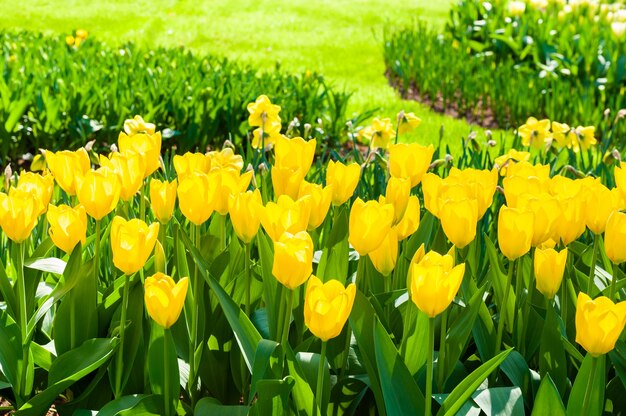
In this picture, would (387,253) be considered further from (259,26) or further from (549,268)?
(259,26)

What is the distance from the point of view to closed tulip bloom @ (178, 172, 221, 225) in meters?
1.77

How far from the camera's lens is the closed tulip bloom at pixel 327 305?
138cm

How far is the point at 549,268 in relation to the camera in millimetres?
1646

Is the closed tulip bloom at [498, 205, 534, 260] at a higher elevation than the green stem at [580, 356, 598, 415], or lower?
higher

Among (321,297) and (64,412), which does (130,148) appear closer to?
(64,412)

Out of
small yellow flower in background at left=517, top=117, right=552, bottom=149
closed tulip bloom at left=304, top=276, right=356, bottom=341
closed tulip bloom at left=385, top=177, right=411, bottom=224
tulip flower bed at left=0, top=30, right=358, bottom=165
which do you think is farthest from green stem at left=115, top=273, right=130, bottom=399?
tulip flower bed at left=0, top=30, right=358, bottom=165

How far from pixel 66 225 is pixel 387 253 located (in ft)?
2.24

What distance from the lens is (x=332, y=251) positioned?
1.88 meters

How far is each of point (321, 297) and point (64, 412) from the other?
31.6 inches

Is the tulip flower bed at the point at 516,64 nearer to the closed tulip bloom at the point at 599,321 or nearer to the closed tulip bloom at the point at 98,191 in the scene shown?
the closed tulip bloom at the point at 98,191

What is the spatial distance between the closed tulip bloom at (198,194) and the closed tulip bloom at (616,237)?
0.82m

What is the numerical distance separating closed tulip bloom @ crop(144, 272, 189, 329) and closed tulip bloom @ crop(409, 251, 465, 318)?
406mm

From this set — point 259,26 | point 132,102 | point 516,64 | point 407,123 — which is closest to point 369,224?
point 407,123

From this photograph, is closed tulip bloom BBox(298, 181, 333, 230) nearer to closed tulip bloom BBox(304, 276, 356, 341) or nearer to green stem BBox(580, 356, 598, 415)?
closed tulip bloom BBox(304, 276, 356, 341)
